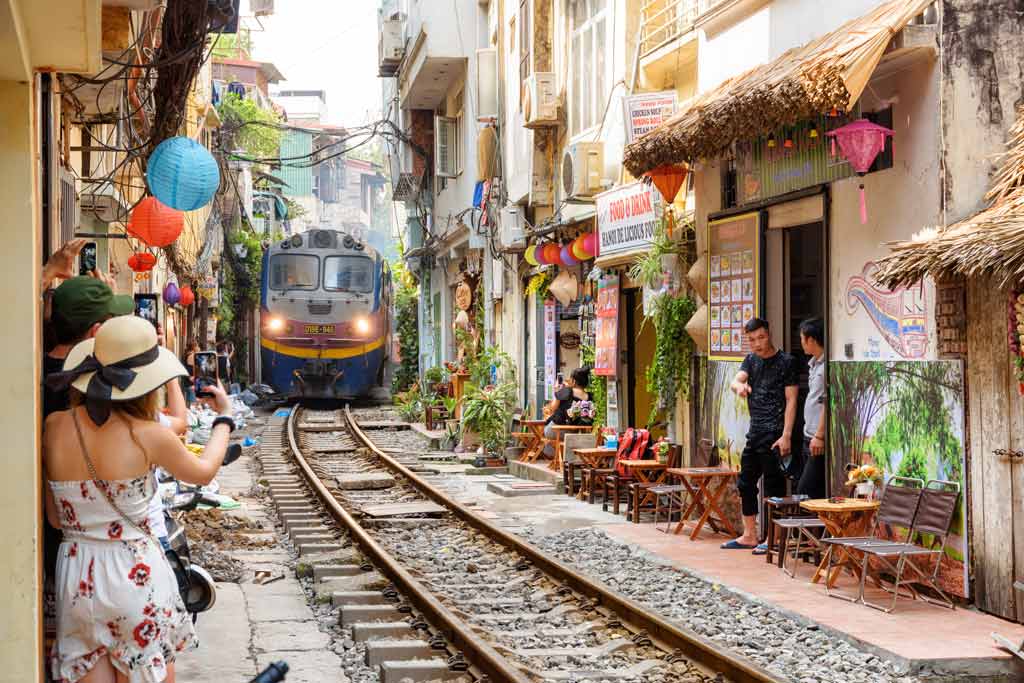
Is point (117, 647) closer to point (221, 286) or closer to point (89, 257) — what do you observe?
point (89, 257)

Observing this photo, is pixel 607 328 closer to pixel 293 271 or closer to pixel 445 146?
pixel 445 146

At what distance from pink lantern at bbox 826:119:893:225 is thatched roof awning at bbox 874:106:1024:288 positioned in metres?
0.77

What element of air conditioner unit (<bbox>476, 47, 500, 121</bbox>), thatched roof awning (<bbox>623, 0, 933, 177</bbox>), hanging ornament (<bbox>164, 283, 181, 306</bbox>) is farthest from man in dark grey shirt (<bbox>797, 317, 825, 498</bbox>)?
hanging ornament (<bbox>164, 283, 181, 306</bbox>)

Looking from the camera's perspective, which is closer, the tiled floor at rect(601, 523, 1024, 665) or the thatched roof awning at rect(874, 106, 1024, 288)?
the tiled floor at rect(601, 523, 1024, 665)

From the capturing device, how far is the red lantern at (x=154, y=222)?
46.3 feet

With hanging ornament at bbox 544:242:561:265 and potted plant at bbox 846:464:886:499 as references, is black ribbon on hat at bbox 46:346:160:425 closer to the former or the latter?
potted plant at bbox 846:464:886:499

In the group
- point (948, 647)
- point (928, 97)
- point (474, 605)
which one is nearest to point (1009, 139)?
point (928, 97)

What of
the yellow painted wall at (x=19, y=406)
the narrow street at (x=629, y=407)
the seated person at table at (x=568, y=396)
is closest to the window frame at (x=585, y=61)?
the narrow street at (x=629, y=407)

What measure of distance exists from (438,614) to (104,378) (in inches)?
180

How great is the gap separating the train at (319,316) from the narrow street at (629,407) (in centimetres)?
1009

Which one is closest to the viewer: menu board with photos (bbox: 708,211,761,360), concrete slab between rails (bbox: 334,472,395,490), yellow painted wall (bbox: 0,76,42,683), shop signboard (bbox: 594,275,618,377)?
yellow painted wall (bbox: 0,76,42,683)

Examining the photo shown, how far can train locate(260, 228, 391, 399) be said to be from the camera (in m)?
30.6

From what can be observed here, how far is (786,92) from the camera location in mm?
9000

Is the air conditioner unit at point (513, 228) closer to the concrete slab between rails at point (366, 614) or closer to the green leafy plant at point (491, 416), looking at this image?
the green leafy plant at point (491, 416)
